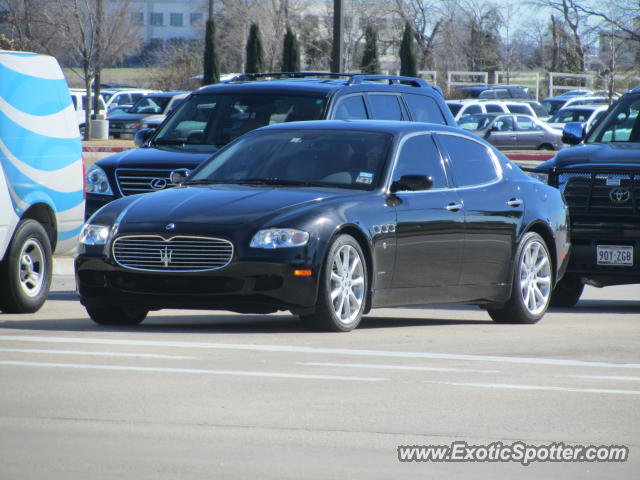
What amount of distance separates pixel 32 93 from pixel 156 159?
2757 millimetres

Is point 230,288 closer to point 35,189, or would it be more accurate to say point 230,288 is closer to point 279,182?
point 279,182

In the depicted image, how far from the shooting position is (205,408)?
7.01m

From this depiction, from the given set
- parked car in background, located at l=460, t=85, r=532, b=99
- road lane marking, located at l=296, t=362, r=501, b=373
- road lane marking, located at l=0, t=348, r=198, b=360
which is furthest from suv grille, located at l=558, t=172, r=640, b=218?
parked car in background, located at l=460, t=85, r=532, b=99

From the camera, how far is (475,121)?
45438mm

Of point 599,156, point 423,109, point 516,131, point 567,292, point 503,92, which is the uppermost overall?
point 423,109

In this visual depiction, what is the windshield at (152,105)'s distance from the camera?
153 feet

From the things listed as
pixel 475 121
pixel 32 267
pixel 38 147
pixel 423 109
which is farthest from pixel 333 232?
pixel 475 121

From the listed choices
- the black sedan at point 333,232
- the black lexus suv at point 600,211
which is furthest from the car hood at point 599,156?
the black sedan at point 333,232

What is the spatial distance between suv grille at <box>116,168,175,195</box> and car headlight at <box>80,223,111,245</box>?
385cm

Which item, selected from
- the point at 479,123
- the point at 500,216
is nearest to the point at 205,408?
the point at 500,216

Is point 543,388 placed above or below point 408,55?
below

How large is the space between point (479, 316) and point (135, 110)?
36.3 m

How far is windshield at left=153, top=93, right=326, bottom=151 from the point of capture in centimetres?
1468

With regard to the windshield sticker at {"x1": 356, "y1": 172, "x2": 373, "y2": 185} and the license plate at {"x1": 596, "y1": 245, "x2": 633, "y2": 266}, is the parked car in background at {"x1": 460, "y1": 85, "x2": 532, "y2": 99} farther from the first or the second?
the windshield sticker at {"x1": 356, "y1": 172, "x2": 373, "y2": 185}
